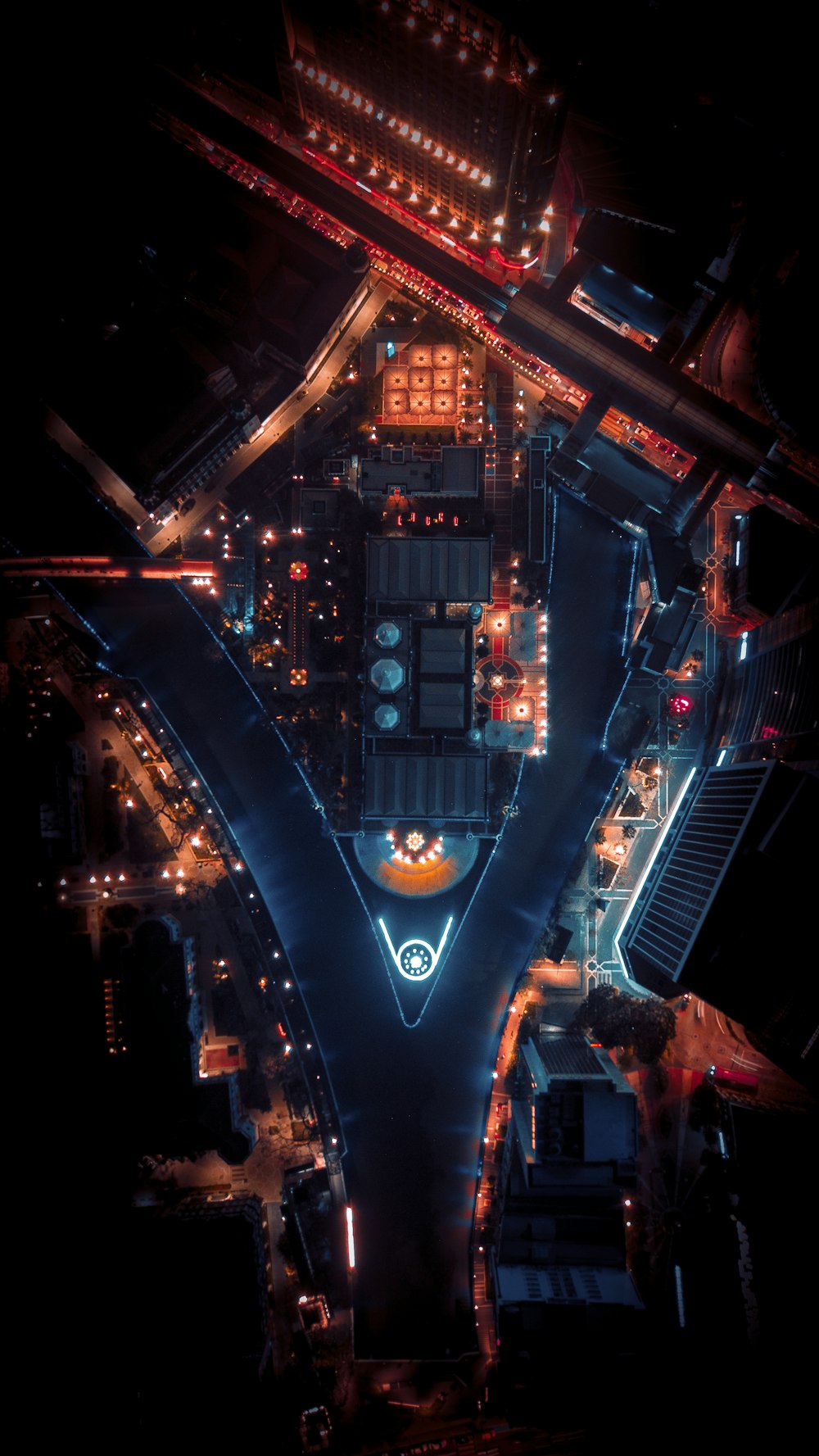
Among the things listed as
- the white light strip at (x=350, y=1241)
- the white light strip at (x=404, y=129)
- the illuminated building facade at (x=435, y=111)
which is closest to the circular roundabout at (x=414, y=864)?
the white light strip at (x=350, y=1241)

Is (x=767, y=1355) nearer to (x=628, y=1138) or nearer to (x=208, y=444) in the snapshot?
(x=628, y=1138)

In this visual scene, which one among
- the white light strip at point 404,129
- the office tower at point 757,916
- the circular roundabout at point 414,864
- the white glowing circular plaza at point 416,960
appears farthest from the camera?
the circular roundabout at point 414,864

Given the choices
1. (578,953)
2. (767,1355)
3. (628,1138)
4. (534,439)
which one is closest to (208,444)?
(534,439)

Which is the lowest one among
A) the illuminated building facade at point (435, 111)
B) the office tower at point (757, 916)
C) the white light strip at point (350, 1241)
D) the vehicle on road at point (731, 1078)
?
the white light strip at point (350, 1241)

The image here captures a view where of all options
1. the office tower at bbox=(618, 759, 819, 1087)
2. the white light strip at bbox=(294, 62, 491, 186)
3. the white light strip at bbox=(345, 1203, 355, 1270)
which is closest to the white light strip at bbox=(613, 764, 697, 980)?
the office tower at bbox=(618, 759, 819, 1087)

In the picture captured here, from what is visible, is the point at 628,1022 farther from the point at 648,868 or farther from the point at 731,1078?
the point at 648,868

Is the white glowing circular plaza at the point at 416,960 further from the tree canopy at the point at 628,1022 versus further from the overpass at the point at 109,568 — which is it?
the overpass at the point at 109,568
